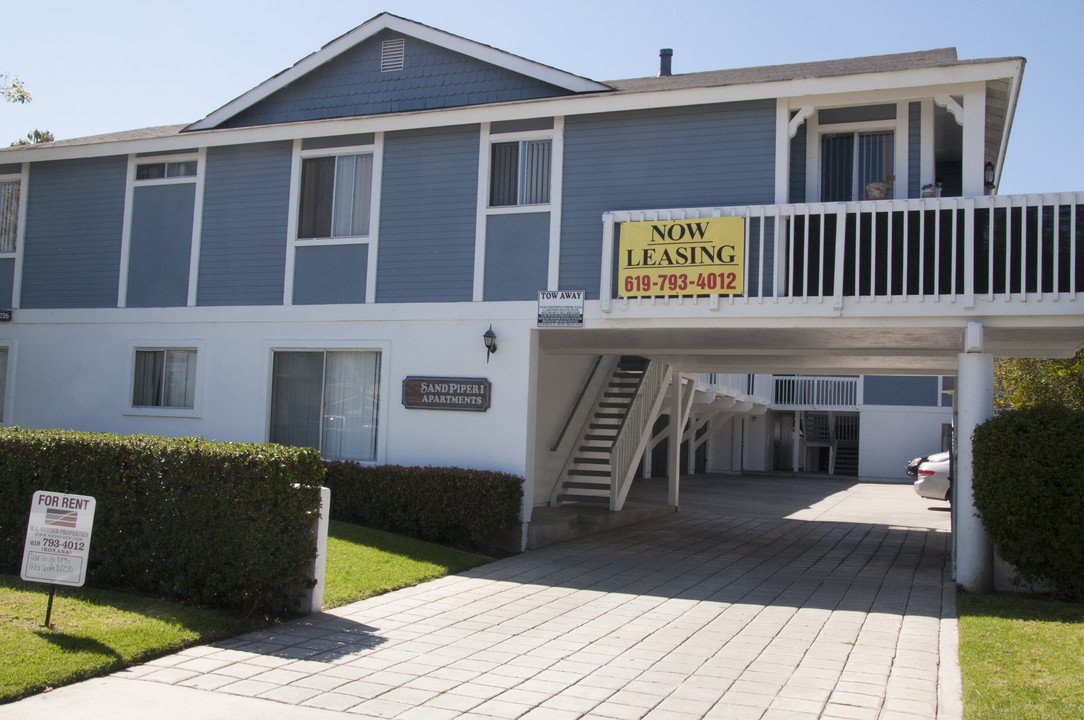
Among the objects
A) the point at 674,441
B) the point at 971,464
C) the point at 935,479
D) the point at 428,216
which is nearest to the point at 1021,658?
the point at 971,464

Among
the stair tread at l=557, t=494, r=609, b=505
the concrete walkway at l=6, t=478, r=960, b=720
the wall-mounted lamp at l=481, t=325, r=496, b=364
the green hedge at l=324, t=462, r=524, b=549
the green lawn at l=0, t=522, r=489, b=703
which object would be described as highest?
the wall-mounted lamp at l=481, t=325, r=496, b=364

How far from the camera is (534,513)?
13641 mm

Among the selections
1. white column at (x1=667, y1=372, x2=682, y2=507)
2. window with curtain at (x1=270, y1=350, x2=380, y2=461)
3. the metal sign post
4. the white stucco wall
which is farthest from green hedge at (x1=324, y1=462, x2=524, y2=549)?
white column at (x1=667, y1=372, x2=682, y2=507)

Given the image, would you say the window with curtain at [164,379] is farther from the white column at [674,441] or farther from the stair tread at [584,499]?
the white column at [674,441]

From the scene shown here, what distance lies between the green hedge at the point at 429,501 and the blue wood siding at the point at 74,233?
18.0 ft

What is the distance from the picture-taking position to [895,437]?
105ft

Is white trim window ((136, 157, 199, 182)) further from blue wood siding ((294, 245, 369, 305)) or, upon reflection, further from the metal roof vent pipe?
the metal roof vent pipe

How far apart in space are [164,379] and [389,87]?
568 cm

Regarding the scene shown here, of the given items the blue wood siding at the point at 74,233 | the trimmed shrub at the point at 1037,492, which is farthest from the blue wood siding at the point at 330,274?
the trimmed shrub at the point at 1037,492

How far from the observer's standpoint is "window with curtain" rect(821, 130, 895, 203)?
11.6 meters

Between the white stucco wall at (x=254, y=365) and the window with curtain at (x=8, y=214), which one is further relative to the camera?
the window with curtain at (x=8, y=214)

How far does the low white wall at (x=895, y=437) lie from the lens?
3169cm

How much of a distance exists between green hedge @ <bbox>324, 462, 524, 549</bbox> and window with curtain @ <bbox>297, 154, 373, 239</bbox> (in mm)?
3538

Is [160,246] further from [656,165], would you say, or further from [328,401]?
[656,165]
